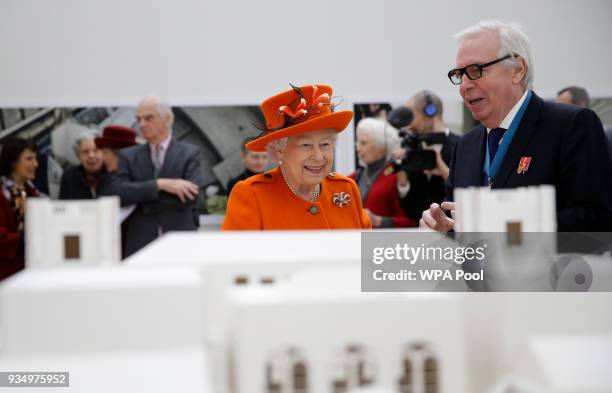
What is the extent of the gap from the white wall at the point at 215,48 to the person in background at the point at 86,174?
0.39 m

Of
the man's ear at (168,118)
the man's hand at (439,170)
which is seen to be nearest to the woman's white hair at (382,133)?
the man's hand at (439,170)

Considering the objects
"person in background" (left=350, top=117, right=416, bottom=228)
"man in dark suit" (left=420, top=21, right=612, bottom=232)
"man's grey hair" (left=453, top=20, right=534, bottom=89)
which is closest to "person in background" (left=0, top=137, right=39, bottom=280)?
"person in background" (left=350, top=117, right=416, bottom=228)

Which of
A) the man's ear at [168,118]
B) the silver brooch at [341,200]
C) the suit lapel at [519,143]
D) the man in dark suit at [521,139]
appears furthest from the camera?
the man's ear at [168,118]

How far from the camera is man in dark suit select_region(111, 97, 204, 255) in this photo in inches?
158

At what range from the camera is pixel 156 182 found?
3975mm

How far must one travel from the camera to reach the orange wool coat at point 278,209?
7.30 feet

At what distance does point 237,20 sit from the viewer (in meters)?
4.80

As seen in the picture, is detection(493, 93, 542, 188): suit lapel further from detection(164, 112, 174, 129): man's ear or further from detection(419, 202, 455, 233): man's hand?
detection(164, 112, 174, 129): man's ear

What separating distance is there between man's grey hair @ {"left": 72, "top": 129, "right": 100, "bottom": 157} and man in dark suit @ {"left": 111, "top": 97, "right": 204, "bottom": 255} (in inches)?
17.5

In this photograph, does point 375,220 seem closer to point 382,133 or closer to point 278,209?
point 382,133

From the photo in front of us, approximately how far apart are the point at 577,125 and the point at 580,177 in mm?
161

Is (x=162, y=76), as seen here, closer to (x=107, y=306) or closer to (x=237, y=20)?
(x=237, y=20)

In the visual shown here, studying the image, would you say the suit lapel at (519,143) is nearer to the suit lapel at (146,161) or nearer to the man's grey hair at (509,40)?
the man's grey hair at (509,40)

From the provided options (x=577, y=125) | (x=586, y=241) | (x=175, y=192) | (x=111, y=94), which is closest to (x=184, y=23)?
(x=111, y=94)
